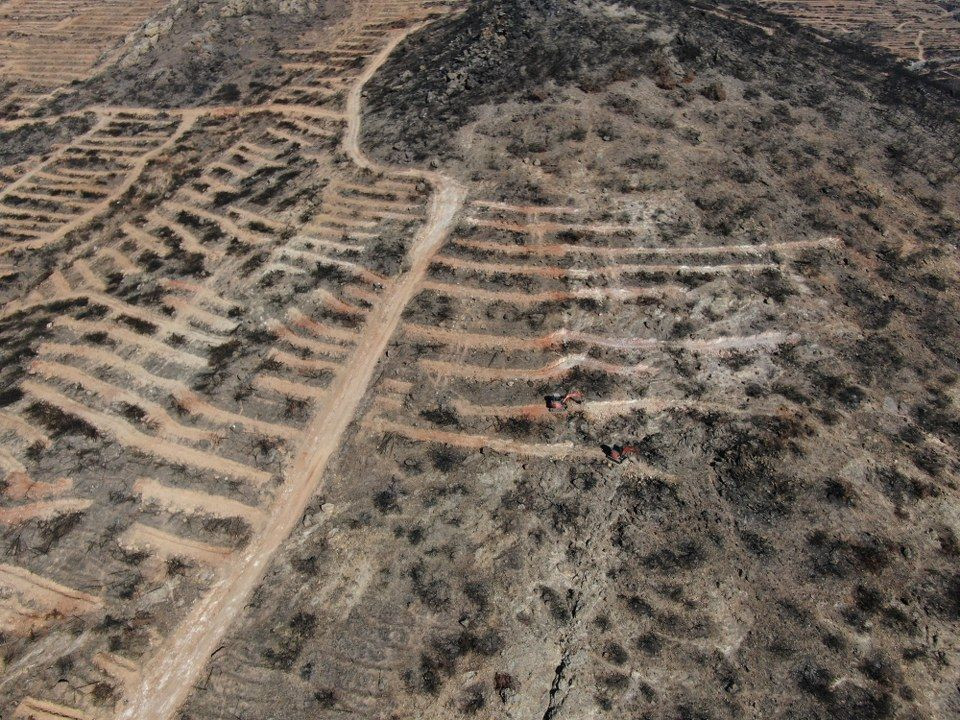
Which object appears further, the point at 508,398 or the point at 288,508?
the point at 508,398

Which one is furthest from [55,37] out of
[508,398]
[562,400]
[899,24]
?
[899,24]

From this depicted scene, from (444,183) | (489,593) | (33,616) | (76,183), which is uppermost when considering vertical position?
(444,183)

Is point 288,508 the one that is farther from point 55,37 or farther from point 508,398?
point 55,37

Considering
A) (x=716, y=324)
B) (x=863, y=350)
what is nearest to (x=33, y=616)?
(x=716, y=324)

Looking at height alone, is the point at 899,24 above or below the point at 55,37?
above

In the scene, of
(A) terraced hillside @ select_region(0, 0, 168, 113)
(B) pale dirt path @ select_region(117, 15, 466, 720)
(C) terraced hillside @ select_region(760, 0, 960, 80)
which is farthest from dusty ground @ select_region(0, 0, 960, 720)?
(C) terraced hillside @ select_region(760, 0, 960, 80)

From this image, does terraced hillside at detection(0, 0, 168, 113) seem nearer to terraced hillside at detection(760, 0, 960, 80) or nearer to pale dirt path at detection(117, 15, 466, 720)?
pale dirt path at detection(117, 15, 466, 720)

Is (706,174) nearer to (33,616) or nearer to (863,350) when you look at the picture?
(863,350)
